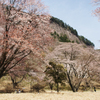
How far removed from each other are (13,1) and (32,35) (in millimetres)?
3394

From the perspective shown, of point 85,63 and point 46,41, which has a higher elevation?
point 46,41

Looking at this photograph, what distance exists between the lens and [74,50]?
59.2 ft

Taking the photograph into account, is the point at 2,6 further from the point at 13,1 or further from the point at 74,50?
the point at 74,50

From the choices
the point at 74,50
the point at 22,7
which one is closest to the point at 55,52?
the point at 74,50

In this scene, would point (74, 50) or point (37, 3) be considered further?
point (74, 50)

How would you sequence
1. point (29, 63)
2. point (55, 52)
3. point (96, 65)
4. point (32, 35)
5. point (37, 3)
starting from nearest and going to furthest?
point (32, 35) < point (37, 3) < point (29, 63) < point (55, 52) < point (96, 65)

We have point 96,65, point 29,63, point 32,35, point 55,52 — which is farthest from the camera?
point 96,65

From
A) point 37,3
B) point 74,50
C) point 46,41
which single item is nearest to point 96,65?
point 74,50

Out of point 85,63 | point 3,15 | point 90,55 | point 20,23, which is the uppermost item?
point 3,15

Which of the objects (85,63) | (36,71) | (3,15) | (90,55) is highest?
(3,15)

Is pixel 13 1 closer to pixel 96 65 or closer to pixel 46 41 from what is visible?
pixel 46 41

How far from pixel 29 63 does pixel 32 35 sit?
9.56 metres

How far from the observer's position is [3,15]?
26.0ft

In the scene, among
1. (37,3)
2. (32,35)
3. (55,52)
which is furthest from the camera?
(55,52)
